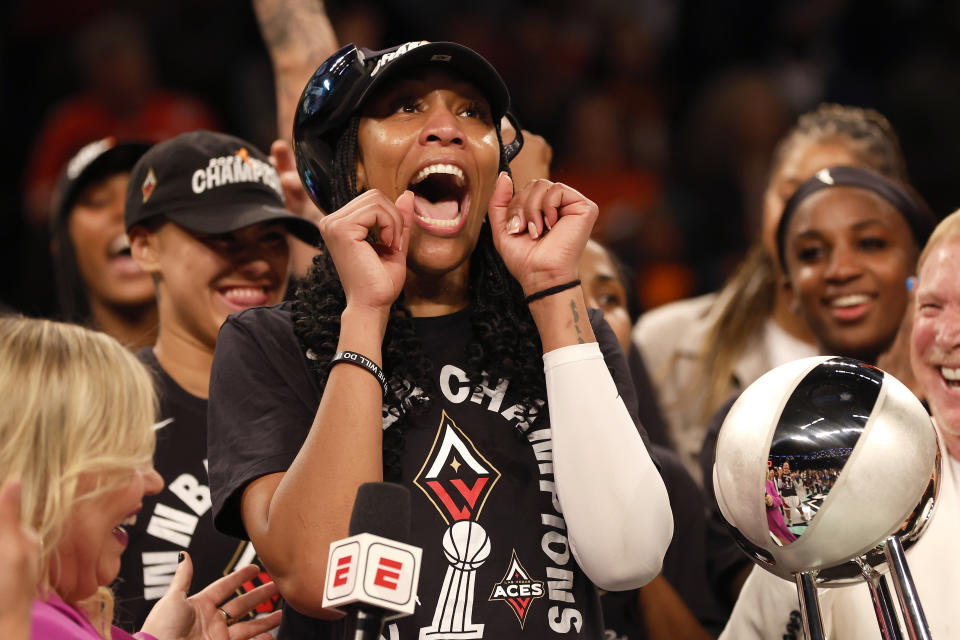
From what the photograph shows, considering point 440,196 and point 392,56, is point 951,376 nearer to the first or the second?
point 440,196

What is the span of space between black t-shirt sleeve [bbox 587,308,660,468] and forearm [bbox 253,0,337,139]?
3.78ft

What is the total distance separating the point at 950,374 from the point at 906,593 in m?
0.68

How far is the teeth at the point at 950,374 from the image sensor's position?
6.12 feet

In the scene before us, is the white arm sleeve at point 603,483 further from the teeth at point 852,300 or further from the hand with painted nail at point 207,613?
the teeth at point 852,300

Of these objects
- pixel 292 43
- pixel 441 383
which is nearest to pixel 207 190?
pixel 292 43

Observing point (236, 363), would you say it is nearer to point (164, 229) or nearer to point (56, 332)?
point (56, 332)

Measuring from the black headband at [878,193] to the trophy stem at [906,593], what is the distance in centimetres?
A: 162

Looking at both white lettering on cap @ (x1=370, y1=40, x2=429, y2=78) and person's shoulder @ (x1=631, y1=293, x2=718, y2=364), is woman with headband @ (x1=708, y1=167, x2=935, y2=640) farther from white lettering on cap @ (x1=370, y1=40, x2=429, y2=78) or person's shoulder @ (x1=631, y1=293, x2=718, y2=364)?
white lettering on cap @ (x1=370, y1=40, x2=429, y2=78)

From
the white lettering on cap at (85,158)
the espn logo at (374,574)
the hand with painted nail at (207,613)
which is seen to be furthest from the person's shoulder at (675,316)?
the espn logo at (374,574)

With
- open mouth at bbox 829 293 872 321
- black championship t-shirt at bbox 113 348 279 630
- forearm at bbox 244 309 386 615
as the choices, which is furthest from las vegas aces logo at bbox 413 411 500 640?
open mouth at bbox 829 293 872 321

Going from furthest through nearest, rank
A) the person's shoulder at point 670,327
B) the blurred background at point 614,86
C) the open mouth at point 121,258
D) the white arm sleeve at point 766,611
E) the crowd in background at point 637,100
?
1. the blurred background at point 614,86
2. the crowd in background at point 637,100
3. the person's shoulder at point 670,327
4. the open mouth at point 121,258
5. the white arm sleeve at point 766,611

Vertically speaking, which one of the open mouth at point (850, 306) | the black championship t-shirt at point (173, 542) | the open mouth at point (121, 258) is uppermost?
the open mouth at point (121, 258)

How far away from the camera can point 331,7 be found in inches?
221

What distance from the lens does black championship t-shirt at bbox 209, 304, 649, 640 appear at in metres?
1.55
